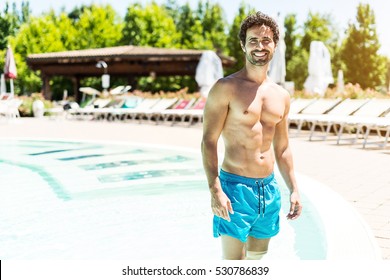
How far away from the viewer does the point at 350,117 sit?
9516 mm

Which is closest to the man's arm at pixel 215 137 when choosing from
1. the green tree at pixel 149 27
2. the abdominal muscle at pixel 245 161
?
the abdominal muscle at pixel 245 161

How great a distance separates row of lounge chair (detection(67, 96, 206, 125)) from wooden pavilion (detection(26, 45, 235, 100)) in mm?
5563

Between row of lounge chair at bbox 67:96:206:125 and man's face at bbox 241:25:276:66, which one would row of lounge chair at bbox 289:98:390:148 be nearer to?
row of lounge chair at bbox 67:96:206:125

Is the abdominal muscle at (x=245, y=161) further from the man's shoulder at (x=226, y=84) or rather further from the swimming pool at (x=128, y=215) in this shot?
the swimming pool at (x=128, y=215)

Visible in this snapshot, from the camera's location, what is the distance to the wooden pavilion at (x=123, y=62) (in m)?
23.9

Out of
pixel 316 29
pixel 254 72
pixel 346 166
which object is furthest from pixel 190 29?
pixel 254 72

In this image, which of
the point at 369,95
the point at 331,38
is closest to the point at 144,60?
the point at 331,38

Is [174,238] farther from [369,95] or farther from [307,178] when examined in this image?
[369,95]

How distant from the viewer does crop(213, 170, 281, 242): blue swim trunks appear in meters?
2.04

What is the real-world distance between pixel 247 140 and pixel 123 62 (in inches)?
956

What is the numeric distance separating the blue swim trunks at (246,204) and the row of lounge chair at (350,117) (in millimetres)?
6473

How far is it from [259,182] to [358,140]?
7.99 meters

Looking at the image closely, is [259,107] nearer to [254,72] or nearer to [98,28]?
[254,72]

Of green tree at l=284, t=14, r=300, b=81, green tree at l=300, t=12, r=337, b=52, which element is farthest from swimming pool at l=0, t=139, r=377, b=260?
green tree at l=300, t=12, r=337, b=52
